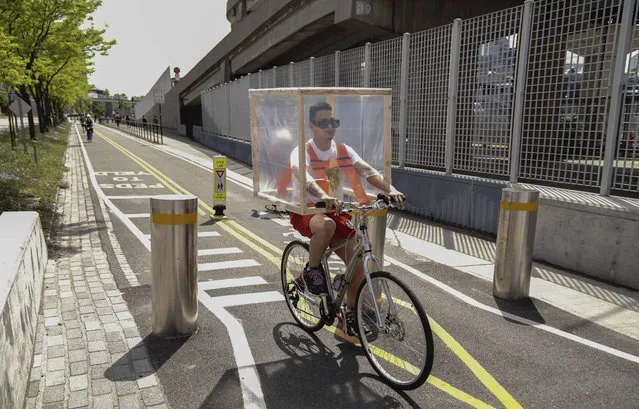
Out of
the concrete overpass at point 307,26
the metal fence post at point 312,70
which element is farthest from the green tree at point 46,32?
A: the metal fence post at point 312,70

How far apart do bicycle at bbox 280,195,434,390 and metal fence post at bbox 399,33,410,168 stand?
24.3ft

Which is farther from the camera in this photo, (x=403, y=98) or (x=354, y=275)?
(x=403, y=98)

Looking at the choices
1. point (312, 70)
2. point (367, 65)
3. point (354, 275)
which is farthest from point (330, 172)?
point (312, 70)

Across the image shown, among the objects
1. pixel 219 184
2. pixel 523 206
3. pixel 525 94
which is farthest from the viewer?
pixel 219 184

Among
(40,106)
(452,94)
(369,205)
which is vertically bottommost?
(369,205)

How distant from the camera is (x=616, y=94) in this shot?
260 inches

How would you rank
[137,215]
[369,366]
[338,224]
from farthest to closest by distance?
[137,215] → [338,224] → [369,366]

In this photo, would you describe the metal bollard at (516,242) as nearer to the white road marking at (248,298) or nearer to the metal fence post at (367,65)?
the white road marking at (248,298)

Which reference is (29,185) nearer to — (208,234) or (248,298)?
(208,234)

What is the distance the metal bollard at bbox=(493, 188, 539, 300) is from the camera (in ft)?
18.5

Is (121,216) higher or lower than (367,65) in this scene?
Answer: lower

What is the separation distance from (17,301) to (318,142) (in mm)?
2566

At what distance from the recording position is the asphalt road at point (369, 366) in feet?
11.9

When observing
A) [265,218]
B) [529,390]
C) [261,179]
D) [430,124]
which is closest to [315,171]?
[261,179]
